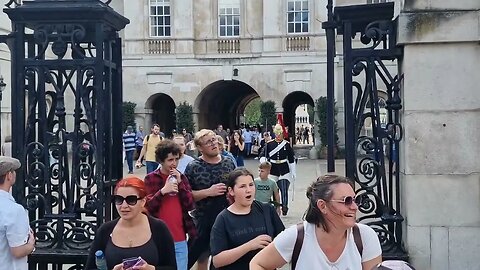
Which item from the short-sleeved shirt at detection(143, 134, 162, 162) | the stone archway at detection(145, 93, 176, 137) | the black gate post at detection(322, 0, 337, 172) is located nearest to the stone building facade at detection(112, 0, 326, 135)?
the stone archway at detection(145, 93, 176, 137)

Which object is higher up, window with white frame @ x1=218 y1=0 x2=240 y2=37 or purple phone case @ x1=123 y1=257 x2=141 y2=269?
Result: window with white frame @ x1=218 y1=0 x2=240 y2=37

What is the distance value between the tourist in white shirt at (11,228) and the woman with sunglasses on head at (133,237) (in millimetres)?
669

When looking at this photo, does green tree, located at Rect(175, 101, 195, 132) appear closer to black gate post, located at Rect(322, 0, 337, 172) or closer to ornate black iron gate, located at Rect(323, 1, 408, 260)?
black gate post, located at Rect(322, 0, 337, 172)

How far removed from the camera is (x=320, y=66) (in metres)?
31.0

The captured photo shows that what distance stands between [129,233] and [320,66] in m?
27.2

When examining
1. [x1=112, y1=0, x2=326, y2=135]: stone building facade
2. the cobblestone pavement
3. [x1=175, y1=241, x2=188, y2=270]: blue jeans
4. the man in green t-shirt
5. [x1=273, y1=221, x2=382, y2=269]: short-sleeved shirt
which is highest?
[x1=112, y1=0, x2=326, y2=135]: stone building facade

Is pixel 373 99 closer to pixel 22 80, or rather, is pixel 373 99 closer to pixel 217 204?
pixel 217 204

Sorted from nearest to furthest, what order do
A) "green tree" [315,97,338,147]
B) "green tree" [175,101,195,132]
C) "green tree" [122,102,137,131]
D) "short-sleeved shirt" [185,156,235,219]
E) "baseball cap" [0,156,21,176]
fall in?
"baseball cap" [0,156,21,176], "short-sleeved shirt" [185,156,235,219], "green tree" [315,97,338,147], "green tree" [122,102,137,131], "green tree" [175,101,195,132]

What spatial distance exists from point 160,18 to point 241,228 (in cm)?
2848

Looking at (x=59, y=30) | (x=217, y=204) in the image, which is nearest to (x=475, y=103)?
(x=217, y=204)

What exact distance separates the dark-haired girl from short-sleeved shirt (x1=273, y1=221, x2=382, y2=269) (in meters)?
1.02

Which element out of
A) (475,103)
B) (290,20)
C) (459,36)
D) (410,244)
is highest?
(290,20)

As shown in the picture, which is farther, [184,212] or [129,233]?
[184,212]

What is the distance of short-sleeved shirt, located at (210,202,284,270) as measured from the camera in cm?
472
